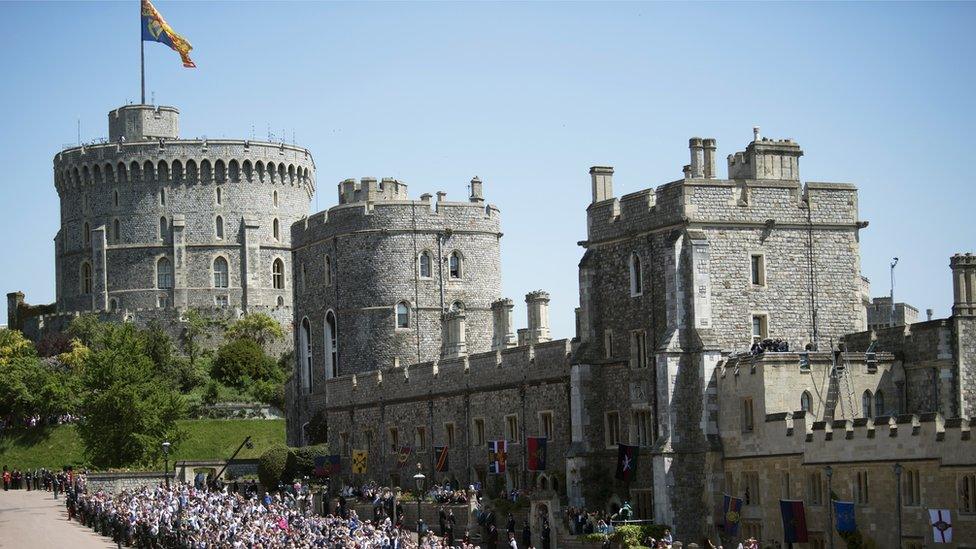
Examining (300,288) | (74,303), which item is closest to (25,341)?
(74,303)

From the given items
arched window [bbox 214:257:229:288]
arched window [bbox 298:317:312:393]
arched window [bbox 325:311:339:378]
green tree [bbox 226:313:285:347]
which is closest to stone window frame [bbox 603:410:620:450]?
arched window [bbox 325:311:339:378]

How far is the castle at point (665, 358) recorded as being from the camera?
160ft

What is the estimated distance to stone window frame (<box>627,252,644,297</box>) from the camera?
55531 millimetres

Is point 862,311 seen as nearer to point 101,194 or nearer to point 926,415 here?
point 926,415

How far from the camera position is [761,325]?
5409 centimetres

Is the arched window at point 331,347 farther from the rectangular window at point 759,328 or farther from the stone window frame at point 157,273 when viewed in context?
the stone window frame at point 157,273

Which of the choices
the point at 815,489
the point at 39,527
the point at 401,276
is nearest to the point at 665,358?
the point at 815,489

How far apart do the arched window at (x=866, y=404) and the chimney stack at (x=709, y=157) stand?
8.79 meters

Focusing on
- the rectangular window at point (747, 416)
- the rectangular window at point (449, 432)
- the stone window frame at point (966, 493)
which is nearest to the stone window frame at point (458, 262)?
the rectangular window at point (449, 432)

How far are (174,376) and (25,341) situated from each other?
15393 mm

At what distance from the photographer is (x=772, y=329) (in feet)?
177

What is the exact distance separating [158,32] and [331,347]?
5224 centimetres

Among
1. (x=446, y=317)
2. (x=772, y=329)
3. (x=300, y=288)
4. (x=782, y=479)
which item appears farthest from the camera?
(x=300, y=288)

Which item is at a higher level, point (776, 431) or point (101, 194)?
point (101, 194)
